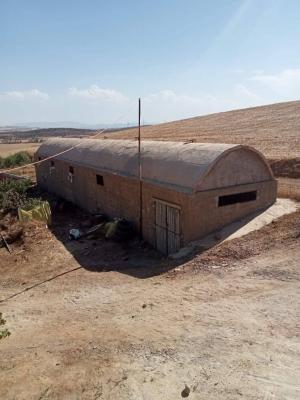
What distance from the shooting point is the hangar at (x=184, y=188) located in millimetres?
15273

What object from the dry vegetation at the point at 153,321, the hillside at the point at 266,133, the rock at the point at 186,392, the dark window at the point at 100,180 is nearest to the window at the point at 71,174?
the dark window at the point at 100,180

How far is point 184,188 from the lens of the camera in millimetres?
15328

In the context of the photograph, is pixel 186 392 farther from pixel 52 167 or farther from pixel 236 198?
pixel 52 167

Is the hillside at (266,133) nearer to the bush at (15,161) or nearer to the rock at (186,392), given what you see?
the bush at (15,161)

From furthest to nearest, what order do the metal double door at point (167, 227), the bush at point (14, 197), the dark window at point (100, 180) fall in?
the bush at point (14, 197)
the dark window at point (100, 180)
the metal double door at point (167, 227)

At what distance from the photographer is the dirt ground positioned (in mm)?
7961

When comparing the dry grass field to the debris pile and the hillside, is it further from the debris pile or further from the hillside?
the debris pile

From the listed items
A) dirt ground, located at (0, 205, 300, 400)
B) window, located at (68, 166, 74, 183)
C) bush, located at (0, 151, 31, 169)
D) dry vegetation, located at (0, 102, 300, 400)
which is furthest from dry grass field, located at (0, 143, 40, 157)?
dirt ground, located at (0, 205, 300, 400)

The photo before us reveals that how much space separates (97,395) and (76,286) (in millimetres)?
6206

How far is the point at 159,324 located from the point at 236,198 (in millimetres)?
7297

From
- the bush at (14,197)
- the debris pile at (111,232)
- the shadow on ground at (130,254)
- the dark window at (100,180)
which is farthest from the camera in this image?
the bush at (14,197)

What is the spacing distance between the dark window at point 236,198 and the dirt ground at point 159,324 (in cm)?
150

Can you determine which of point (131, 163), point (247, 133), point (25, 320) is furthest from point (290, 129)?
point (25, 320)

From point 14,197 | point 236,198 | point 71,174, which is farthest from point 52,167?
point 236,198
